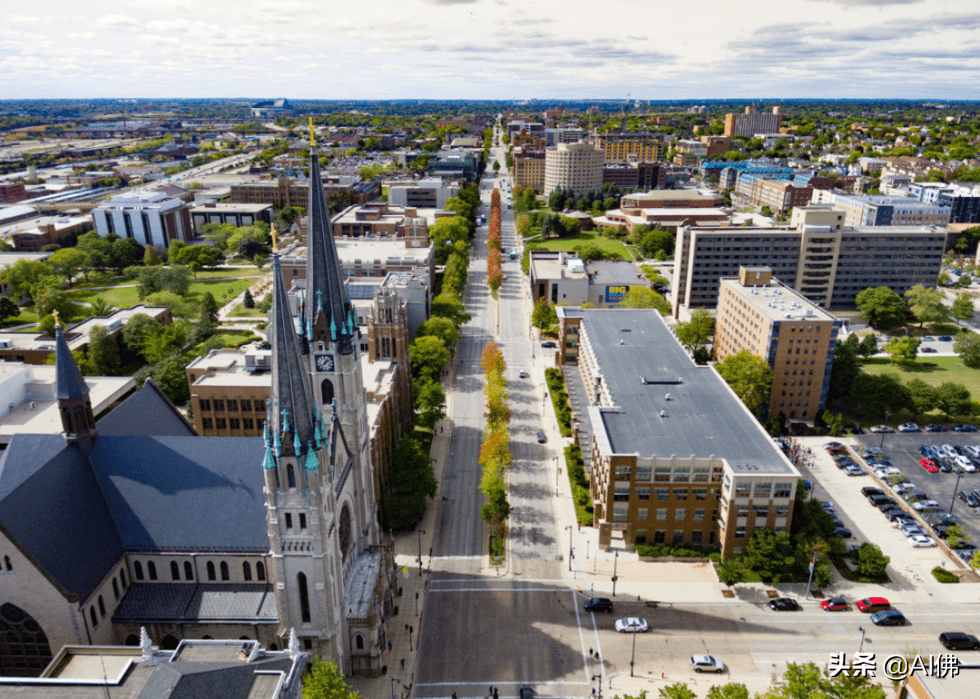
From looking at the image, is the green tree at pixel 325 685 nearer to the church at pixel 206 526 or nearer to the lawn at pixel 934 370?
the church at pixel 206 526

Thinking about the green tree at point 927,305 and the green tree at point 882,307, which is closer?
the green tree at point 927,305

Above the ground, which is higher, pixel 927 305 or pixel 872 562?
pixel 927 305

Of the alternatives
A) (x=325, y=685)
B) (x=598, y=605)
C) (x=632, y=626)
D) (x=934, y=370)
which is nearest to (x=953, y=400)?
(x=934, y=370)

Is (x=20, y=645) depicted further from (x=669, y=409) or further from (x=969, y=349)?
(x=969, y=349)

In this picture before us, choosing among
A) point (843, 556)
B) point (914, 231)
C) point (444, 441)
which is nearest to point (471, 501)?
point (444, 441)

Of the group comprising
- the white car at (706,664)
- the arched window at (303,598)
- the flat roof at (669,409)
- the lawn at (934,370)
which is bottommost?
the white car at (706,664)

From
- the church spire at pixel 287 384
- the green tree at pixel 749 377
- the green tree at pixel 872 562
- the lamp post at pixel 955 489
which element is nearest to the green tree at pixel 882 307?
the green tree at pixel 749 377

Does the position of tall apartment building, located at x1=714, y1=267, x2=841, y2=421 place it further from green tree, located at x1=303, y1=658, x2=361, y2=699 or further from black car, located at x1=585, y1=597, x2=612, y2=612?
green tree, located at x1=303, y1=658, x2=361, y2=699
